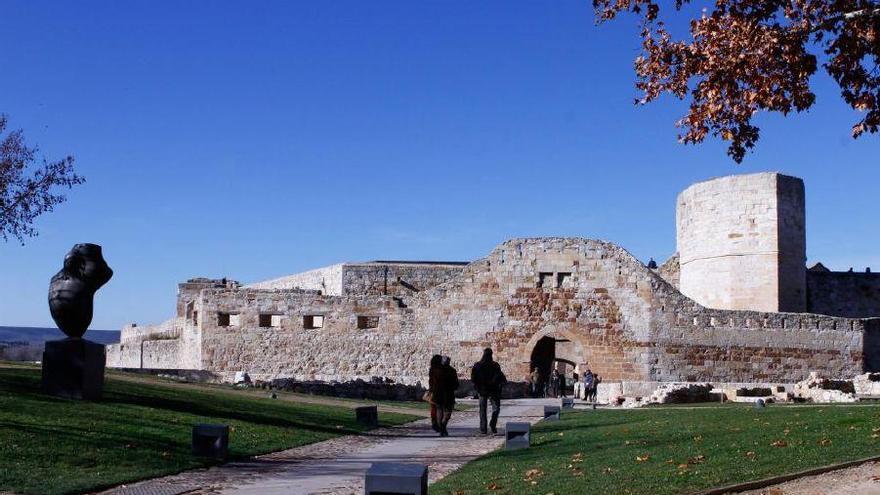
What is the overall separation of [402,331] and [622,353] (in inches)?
265

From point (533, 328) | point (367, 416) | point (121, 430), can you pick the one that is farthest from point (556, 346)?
point (121, 430)

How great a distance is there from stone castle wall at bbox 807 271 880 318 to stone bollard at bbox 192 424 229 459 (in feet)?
A: 97.0

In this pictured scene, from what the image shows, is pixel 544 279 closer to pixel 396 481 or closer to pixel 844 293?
pixel 844 293

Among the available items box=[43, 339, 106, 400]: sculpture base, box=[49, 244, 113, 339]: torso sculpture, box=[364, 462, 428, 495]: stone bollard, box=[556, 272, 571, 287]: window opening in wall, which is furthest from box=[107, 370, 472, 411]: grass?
box=[364, 462, 428, 495]: stone bollard

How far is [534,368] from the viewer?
31.7 meters

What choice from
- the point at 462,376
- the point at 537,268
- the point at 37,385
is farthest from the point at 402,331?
the point at 37,385

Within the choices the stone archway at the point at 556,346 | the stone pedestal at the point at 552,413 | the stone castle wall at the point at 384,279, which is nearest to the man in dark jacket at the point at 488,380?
the stone pedestal at the point at 552,413

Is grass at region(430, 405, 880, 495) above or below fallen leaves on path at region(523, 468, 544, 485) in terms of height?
above

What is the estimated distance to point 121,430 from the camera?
1277cm

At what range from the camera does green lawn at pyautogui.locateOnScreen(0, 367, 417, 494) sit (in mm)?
10133

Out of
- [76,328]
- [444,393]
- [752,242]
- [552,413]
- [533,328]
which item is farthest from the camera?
[752,242]

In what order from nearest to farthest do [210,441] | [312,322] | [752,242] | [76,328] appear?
[210,441] < [76,328] < [312,322] < [752,242]

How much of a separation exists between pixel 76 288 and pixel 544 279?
18289 millimetres

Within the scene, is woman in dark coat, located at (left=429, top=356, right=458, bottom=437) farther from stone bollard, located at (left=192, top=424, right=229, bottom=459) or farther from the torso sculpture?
the torso sculpture
